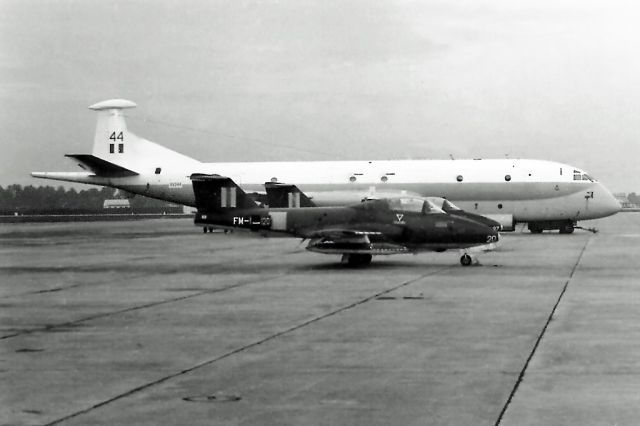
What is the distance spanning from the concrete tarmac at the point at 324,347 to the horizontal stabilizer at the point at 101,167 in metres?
30.8

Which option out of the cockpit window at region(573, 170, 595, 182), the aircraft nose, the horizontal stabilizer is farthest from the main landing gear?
the horizontal stabilizer

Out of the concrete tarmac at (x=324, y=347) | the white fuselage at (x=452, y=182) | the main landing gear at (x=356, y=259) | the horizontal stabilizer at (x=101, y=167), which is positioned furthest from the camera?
the horizontal stabilizer at (x=101, y=167)

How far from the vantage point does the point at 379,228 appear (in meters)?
27.4

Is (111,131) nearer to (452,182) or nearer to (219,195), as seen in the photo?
(452,182)

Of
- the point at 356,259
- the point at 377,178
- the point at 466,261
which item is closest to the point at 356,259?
the point at 356,259

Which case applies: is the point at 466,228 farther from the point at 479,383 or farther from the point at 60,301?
the point at 479,383

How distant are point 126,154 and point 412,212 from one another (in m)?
36.6

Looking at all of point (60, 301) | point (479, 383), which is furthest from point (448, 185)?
point (479, 383)

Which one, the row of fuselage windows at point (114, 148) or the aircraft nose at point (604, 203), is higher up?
the row of fuselage windows at point (114, 148)

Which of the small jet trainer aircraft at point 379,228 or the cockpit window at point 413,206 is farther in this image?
the cockpit window at point 413,206

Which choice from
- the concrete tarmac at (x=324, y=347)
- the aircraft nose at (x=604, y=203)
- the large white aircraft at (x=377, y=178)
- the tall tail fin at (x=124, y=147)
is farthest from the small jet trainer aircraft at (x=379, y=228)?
the tall tail fin at (x=124, y=147)

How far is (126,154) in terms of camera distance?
6069 cm

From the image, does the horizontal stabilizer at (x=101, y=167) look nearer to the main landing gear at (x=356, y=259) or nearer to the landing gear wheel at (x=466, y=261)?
the main landing gear at (x=356, y=259)

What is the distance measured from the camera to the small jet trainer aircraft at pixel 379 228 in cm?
2697
